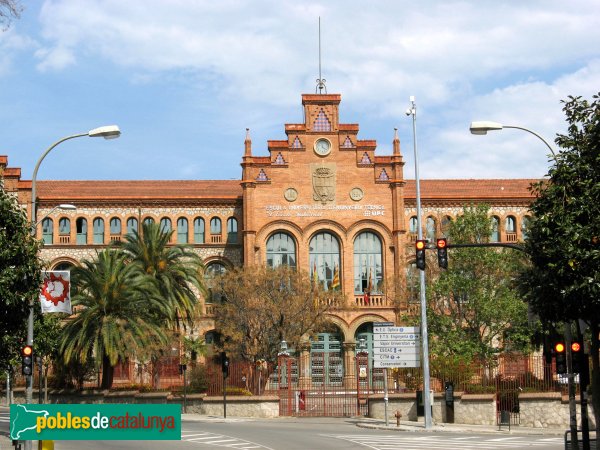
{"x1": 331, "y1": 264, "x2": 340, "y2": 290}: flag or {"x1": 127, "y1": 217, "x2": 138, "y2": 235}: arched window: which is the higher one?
{"x1": 127, "y1": 217, "x2": 138, "y2": 235}: arched window

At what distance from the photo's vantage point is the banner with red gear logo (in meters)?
28.6

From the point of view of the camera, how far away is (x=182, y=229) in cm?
6856

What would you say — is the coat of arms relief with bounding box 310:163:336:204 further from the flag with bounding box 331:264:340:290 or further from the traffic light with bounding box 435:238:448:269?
the traffic light with bounding box 435:238:448:269

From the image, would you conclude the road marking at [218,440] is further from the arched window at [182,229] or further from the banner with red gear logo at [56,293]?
the arched window at [182,229]

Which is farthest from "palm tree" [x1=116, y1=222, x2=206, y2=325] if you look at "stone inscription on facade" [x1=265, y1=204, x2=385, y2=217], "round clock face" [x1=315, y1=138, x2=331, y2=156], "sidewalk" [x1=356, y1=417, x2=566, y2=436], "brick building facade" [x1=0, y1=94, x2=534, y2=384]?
"sidewalk" [x1=356, y1=417, x2=566, y2=436]

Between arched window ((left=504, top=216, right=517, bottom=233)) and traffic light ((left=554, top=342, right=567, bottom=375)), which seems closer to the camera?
traffic light ((left=554, top=342, right=567, bottom=375))

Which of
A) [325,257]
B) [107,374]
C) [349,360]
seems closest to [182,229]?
[325,257]

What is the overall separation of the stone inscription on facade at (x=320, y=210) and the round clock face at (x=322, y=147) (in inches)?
139

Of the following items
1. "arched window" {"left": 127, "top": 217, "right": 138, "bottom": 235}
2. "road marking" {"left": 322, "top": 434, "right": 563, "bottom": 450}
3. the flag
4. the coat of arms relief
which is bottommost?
"road marking" {"left": 322, "top": 434, "right": 563, "bottom": 450}

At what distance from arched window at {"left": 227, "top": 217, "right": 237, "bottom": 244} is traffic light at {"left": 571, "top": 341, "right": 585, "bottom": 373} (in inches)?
1719

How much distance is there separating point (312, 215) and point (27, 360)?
38295 mm

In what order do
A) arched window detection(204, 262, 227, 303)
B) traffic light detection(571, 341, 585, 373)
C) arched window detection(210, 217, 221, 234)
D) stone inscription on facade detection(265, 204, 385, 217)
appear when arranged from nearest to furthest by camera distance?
traffic light detection(571, 341, 585, 373) < arched window detection(204, 262, 227, 303) < stone inscription on facade detection(265, 204, 385, 217) < arched window detection(210, 217, 221, 234)

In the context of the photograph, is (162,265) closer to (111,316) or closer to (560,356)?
(111,316)

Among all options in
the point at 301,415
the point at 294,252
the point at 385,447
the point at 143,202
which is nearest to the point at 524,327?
the point at 301,415
